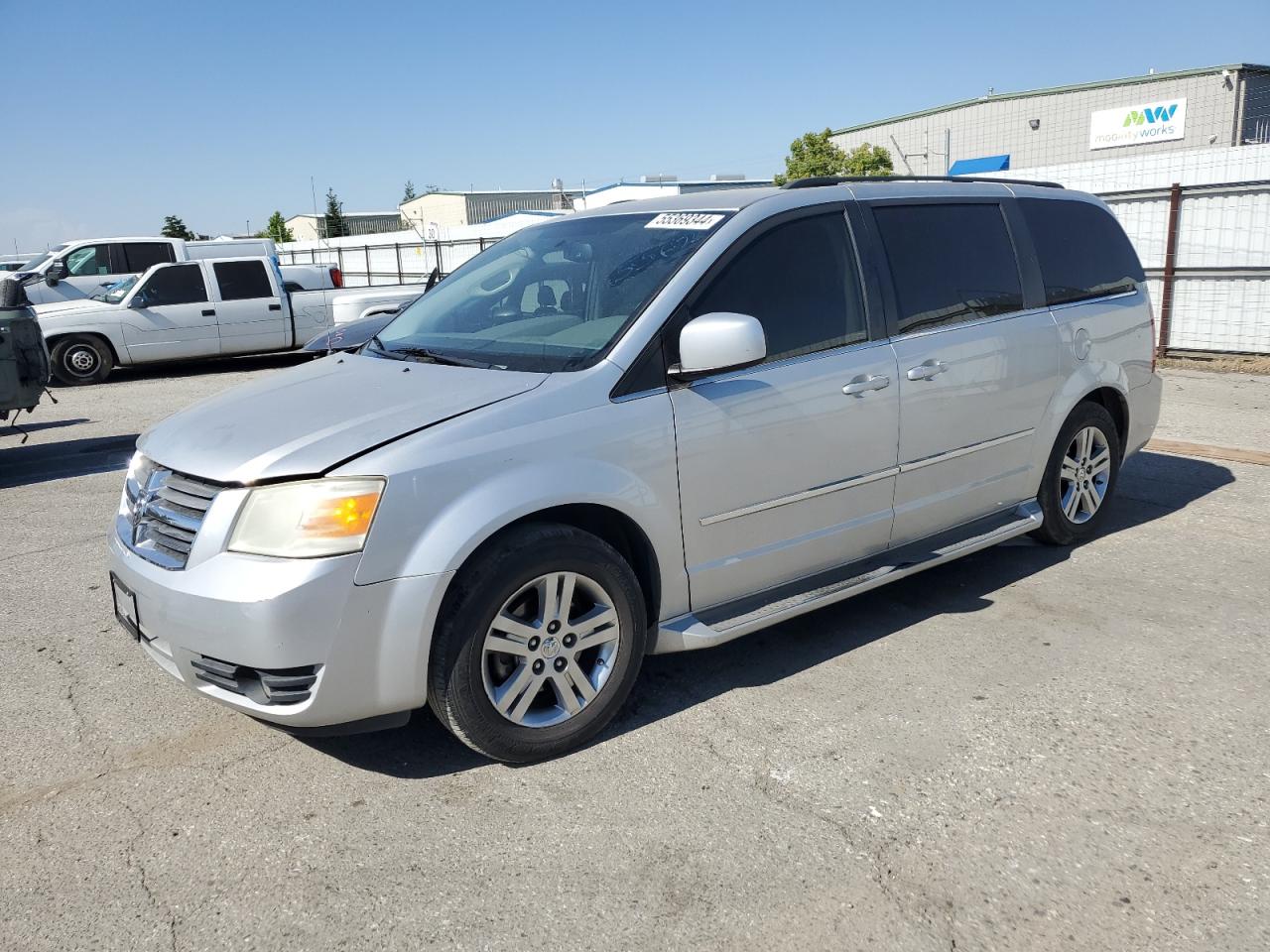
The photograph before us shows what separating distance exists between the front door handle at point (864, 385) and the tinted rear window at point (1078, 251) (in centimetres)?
141

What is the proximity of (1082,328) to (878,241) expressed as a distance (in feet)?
4.85

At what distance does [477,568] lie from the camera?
3211mm

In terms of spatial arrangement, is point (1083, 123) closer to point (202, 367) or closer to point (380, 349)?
point (202, 367)

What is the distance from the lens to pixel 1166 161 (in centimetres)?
1380

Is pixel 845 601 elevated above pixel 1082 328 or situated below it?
below

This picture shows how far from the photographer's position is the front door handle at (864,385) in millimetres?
4109

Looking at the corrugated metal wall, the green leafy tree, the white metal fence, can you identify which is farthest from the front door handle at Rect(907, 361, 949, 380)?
the green leafy tree

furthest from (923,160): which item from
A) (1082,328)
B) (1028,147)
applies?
(1082,328)

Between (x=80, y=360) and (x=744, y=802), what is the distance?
13975 mm

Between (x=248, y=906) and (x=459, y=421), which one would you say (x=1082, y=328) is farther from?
(x=248, y=906)

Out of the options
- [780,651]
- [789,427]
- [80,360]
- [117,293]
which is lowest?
[780,651]

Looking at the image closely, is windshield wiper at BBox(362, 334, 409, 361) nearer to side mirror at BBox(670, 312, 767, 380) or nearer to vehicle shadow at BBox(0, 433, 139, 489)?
Answer: side mirror at BBox(670, 312, 767, 380)

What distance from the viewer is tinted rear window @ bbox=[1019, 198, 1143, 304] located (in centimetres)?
517

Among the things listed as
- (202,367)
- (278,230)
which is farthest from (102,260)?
(278,230)
